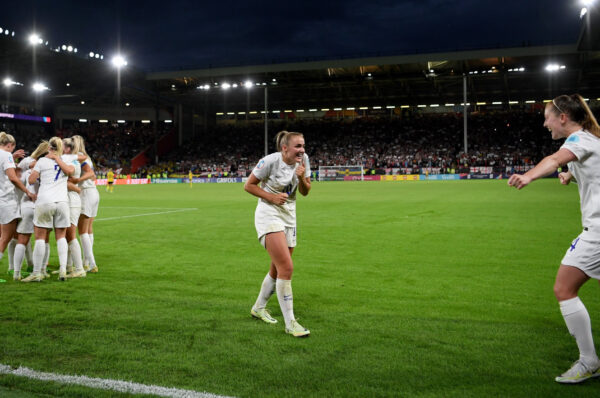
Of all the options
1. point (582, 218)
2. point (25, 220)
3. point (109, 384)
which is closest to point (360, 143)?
point (25, 220)

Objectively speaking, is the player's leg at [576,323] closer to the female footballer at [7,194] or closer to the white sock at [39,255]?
the white sock at [39,255]

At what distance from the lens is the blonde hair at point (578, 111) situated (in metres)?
3.71

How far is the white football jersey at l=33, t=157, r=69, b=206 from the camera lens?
22.6 feet

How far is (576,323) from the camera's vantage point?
3.71m

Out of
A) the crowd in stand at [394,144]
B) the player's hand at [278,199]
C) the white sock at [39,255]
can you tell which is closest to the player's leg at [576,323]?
the player's hand at [278,199]

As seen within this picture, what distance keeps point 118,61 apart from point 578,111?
51.1 metres

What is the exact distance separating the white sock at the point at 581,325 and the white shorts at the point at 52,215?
639 centimetres

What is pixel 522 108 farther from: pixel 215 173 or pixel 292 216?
pixel 292 216

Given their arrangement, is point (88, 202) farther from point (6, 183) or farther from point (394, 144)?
point (394, 144)

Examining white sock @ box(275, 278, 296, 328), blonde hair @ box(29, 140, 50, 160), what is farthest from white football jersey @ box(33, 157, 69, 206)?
white sock @ box(275, 278, 296, 328)

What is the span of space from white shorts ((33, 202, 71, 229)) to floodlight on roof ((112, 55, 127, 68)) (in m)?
46.0

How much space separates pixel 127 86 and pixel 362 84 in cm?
2767

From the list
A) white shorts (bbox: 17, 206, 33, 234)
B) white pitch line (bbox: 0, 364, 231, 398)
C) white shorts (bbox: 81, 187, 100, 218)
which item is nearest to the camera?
white pitch line (bbox: 0, 364, 231, 398)

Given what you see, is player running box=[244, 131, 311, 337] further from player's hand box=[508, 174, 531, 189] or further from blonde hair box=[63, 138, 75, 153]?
blonde hair box=[63, 138, 75, 153]
